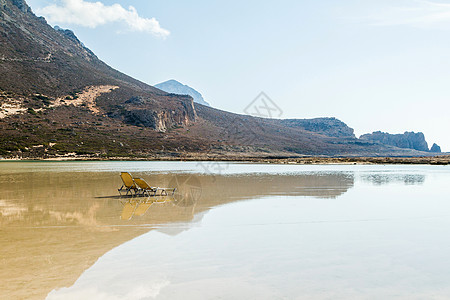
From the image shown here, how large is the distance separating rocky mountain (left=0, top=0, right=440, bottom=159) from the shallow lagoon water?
176 feet

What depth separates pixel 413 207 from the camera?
36.9ft

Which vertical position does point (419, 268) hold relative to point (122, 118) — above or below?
below

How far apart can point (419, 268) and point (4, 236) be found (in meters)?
7.34

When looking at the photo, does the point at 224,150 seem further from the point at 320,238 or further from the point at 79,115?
the point at 320,238

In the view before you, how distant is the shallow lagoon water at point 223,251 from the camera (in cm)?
459

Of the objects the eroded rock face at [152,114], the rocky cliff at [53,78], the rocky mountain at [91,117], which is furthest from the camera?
the eroded rock face at [152,114]

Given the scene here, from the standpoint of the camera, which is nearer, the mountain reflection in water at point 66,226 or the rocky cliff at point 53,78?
the mountain reflection in water at point 66,226

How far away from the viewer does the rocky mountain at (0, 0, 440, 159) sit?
66438 millimetres

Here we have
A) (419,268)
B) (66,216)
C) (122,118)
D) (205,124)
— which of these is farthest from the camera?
(205,124)

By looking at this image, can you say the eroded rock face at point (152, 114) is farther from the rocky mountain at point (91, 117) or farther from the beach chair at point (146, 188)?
the beach chair at point (146, 188)

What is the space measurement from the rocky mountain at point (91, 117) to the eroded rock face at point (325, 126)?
35.3 m

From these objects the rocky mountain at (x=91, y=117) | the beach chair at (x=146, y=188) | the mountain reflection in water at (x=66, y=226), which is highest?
the rocky mountain at (x=91, y=117)

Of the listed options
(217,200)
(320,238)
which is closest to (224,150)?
(217,200)

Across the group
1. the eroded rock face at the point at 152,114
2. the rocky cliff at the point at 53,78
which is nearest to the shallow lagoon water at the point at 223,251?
the rocky cliff at the point at 53,78
